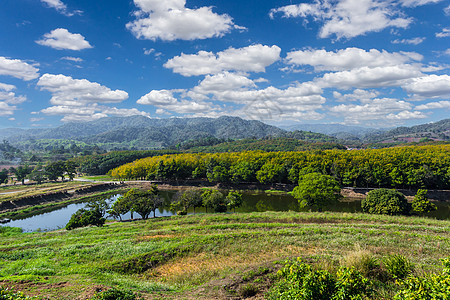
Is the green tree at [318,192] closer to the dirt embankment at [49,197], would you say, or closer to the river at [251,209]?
the river at [251,209]

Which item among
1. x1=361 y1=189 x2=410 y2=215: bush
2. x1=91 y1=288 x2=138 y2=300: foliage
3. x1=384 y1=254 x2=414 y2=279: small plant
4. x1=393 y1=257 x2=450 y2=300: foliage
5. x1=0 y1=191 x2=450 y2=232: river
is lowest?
x1=0 y1=191 x2=450 y2=232: river

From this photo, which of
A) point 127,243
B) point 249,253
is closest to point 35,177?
point 127,243

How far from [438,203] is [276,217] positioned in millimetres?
50375

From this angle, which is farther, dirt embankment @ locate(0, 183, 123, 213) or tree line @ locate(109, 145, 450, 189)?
tree line @ locate(109, 145, 450, 189)

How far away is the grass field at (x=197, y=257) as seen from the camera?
12.2m

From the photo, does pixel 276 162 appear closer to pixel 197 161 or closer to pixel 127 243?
pixel 197 161

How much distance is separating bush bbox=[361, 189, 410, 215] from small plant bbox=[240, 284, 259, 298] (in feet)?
121

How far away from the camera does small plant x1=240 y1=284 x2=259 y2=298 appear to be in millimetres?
11195

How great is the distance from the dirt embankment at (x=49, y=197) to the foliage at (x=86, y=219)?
106 feet

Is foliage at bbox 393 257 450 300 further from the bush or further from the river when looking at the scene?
the river

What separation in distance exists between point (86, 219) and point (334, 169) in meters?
67.0

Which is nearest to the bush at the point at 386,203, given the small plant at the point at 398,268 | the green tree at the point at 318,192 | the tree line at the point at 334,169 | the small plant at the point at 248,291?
the green tree at the point at 318,192

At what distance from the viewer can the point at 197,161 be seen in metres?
88.8

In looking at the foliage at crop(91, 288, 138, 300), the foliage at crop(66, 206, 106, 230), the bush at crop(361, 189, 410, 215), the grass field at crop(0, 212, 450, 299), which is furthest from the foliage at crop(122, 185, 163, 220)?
the bush at crop(361, 189, 410, 215)
